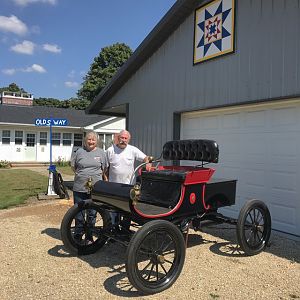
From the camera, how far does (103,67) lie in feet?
145

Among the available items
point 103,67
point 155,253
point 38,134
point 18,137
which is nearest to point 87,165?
point 155,253

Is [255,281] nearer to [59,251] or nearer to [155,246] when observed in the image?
[155,246]

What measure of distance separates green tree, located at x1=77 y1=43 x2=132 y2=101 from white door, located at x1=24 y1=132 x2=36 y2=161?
1850 centimetres

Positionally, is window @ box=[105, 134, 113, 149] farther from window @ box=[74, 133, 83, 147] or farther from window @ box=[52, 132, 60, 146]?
window @ box=[52, 132, 60, 146]

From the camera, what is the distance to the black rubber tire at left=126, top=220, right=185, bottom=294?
12.7ft

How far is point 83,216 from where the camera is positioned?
530 cm

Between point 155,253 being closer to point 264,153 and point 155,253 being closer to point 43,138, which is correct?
point 264,153

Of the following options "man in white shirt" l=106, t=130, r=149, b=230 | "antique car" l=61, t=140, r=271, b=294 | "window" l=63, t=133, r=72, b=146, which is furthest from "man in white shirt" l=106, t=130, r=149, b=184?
"window" l=63, t=133, r=72, b=146

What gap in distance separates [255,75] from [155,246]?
4.01 metres

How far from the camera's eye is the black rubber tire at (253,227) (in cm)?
514

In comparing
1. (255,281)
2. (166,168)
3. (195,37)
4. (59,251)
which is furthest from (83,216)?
(195,37)

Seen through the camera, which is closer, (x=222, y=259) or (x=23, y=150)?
(x=222, y=259)

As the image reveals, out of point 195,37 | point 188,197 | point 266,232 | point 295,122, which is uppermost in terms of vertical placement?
point 195,37

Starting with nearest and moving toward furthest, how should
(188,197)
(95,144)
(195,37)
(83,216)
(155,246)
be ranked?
(155,246), (188,197), (83,216), (95,144), (195,37)
